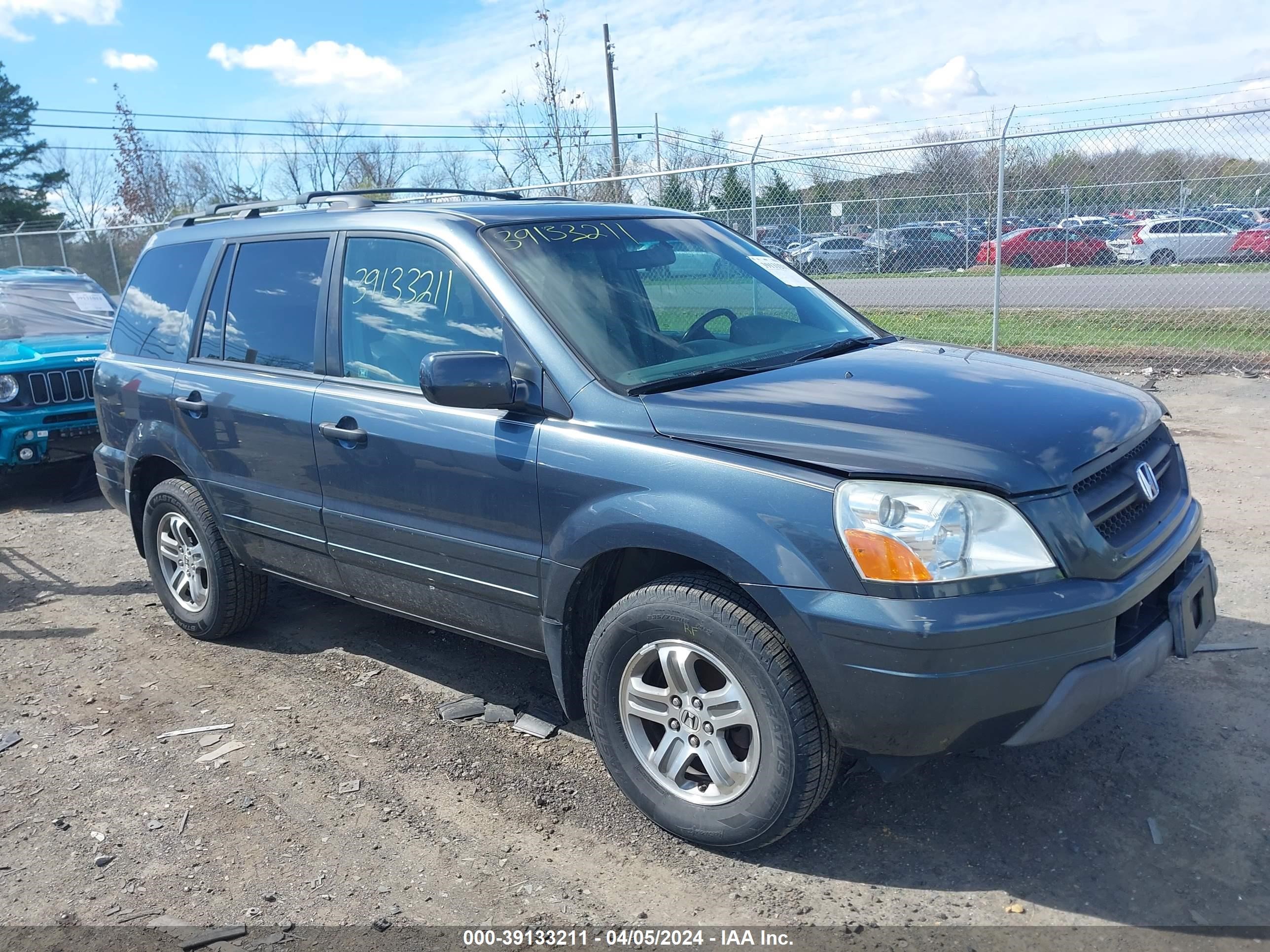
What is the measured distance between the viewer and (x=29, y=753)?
159 inches

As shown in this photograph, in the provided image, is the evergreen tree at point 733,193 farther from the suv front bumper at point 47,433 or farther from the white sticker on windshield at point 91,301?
the suv front bumper at point 47,433

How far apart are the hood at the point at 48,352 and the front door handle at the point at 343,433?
17.7 ft

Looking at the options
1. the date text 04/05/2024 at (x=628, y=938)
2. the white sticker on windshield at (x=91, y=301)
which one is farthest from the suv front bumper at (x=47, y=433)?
the date text 04/05/2024 at (x=628, y=938)

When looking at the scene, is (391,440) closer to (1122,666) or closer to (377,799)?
(377,799)

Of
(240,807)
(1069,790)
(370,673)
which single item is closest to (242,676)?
(370,673)

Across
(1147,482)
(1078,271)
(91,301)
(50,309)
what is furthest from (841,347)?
(1078,271)

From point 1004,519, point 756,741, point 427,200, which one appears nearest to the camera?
point 1004,519

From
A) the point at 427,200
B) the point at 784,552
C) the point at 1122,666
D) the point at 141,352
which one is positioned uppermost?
the point at 427,200

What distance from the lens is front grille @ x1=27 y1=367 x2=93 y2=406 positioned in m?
8.09

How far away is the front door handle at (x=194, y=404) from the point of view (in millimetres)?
4613

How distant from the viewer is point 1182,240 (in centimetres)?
1123

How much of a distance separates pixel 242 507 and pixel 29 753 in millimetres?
1259

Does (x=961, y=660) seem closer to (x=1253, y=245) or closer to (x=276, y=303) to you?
(x=276, y=303)

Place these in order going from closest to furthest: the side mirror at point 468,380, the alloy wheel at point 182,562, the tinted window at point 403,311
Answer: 1. the side mirror at point 468,380
2. the tinted window at point 403,311
3. the alloy wheel at point 182,562
